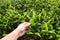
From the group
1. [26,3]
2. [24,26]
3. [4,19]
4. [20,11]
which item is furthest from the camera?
[26,3]

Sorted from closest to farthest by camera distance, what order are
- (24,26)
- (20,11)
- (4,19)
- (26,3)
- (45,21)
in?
(24,26) < (45,21) < (4,19) < (20,11) < (26,3)

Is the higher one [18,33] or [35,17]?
[35,17]

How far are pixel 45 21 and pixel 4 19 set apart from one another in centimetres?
106

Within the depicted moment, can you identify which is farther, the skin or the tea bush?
the tea bush

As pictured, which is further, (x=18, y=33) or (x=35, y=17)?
(x=35, y=17)

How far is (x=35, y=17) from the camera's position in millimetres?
4168

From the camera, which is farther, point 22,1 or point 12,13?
point 22,1

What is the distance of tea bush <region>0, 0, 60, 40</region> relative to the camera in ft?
12.7

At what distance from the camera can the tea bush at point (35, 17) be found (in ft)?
12.7

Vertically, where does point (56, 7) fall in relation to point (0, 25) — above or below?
above

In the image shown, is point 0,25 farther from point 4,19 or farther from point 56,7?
point 56,7

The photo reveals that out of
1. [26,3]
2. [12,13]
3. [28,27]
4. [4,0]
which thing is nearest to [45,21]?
[28,27]

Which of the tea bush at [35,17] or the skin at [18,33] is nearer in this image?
the skin at [18,33]

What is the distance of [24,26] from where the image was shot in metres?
3.84
